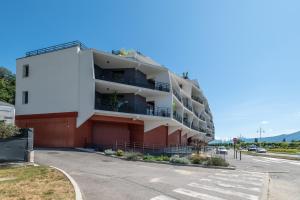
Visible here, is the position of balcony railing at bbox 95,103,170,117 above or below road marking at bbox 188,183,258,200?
above

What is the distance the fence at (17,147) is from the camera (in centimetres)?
1507

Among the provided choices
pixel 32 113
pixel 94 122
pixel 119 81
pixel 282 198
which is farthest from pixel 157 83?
pixel 282 198

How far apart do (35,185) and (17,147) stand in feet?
20.4

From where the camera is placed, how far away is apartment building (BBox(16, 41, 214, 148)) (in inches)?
1245

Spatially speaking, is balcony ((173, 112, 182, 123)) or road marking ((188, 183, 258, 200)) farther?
balcony ((173, 112, 182, 123))

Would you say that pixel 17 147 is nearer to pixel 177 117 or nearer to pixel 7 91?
pixel 177 117

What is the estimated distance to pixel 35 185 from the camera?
9.95 metres

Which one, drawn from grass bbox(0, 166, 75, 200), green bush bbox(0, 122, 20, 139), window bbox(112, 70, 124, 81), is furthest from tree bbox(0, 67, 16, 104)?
grass bbox(0, 166, 75, 200)

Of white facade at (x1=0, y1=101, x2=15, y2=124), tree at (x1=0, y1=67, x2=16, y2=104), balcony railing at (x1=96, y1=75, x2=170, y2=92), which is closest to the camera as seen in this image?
white facade at (x1=0, y1=101, x2=15, y2=124)

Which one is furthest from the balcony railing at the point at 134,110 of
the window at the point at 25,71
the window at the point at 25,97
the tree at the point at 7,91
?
the tree at the point at 7,91

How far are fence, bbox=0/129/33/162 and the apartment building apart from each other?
15018mm

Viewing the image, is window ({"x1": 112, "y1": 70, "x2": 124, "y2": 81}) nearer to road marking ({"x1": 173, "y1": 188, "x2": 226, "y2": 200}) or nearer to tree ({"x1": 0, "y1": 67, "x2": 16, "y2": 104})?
tree ({"x1": 0, "y1": 67, "x2": 16, "y2": 104})

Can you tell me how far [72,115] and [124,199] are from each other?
2351 centimetres

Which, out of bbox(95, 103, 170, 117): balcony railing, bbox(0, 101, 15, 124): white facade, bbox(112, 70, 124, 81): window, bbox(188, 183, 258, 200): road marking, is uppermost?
bbox(112, 70, 124, 81): window
